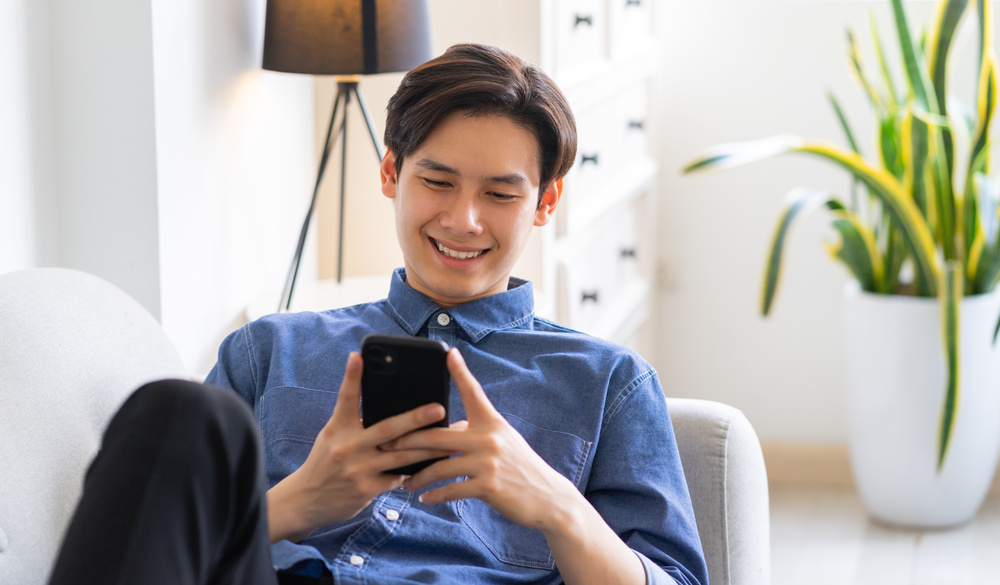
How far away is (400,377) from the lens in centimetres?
83

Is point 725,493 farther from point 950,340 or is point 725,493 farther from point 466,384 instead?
point 950,340

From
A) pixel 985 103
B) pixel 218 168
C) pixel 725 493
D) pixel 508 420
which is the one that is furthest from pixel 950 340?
pixel 218 168

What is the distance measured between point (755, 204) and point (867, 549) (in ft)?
3.14

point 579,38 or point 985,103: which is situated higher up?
point 579,38

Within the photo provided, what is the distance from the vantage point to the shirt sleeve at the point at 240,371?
1.10 metres

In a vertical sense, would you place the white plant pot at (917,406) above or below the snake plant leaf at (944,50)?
below

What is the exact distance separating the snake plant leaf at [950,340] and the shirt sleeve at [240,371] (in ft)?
4.98

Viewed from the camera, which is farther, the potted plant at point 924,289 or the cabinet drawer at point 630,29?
the cabinet drawer at point 630,29

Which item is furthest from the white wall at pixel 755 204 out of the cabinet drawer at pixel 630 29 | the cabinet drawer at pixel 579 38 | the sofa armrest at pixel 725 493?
the sofa armrest at pixel 725 493

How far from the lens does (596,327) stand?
2238mm

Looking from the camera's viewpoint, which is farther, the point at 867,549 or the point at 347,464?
the point at 867,549

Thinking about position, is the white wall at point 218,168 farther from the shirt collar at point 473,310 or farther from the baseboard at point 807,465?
the baseboard at point 807,465

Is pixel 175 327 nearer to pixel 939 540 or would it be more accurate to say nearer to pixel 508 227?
pixel 508 227

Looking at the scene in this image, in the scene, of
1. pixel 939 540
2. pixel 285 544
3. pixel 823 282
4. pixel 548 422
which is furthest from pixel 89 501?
pixel 823 282
